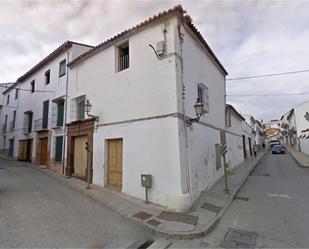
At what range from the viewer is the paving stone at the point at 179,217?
19.2ft

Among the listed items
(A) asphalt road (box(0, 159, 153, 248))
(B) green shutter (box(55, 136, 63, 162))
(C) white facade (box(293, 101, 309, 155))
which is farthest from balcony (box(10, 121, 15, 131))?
(C) white facade (box(293, 101, 309, 155))

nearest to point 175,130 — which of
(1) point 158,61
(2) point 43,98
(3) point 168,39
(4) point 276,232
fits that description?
(1) point 158,61

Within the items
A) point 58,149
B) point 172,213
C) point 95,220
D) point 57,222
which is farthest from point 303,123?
point 57,222

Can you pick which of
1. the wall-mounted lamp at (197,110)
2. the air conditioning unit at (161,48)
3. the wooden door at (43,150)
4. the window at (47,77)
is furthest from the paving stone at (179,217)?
the window at (47,77)

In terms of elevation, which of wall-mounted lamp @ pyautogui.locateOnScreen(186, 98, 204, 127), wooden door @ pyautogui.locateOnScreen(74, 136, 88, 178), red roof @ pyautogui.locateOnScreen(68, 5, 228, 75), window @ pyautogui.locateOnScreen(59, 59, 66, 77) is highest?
window @ pyautogui.locateOnScreen(59, 59, 66, 77)

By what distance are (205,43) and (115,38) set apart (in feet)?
12.8

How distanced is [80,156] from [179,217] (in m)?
6.68

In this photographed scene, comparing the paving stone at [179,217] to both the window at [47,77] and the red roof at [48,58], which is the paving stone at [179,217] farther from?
the window at [47,77]

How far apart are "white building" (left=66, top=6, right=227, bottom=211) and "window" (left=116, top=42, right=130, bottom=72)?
42 millimetres

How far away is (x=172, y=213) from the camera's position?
6.45 meters

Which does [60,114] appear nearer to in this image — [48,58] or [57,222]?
[48,58]

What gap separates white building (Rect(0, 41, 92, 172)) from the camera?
12984 mm

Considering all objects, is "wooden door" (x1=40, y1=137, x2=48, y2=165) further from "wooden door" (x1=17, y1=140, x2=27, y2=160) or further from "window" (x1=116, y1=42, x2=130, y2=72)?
"window" (x1=116, y1=42, x2=130, y2=72)

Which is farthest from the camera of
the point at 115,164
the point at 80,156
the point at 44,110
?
the point at 44,110
